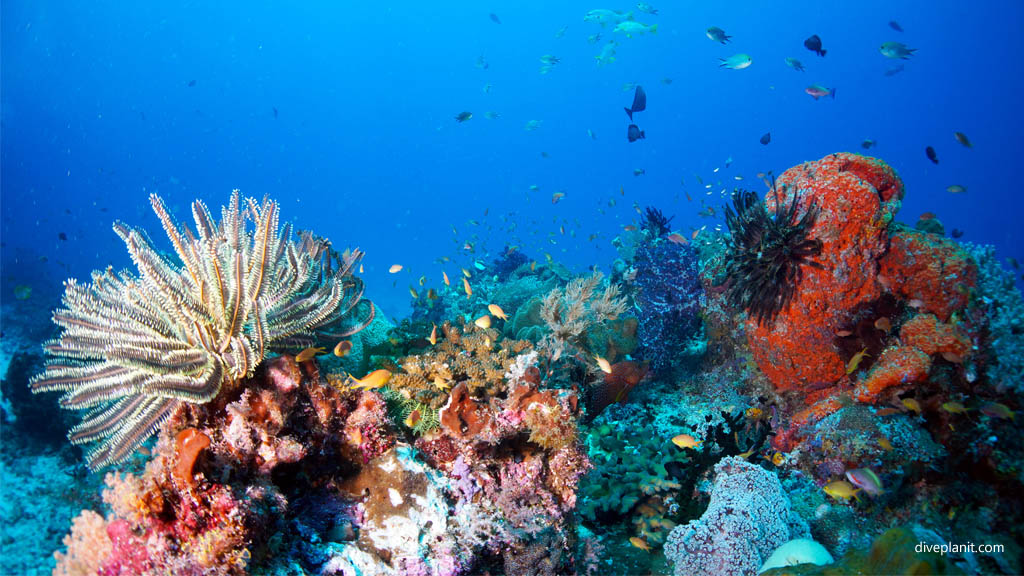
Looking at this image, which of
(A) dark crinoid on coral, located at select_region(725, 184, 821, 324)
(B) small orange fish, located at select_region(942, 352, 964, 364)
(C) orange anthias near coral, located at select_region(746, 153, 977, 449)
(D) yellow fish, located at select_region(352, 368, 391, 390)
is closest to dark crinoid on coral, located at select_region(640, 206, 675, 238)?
(A) dark crinoid on coral, located at select_region(725, 184, 821, 324)

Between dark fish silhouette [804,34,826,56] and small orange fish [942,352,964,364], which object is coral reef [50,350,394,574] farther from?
dark fish silhouette [804,34,826,56]

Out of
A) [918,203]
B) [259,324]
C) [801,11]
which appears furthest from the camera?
[801,11]

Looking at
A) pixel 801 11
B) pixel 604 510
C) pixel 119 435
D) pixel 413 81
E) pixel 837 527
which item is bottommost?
pixel 837 527

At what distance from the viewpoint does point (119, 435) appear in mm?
3332

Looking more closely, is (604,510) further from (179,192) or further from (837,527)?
(179,192)

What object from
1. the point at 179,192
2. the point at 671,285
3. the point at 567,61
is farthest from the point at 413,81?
the point at 671,285

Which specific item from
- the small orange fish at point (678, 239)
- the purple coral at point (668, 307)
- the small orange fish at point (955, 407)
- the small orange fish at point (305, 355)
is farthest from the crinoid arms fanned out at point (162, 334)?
the small orange fish at point (678, 239)

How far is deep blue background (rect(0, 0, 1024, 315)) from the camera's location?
312ft

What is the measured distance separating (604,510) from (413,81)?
155769 mm

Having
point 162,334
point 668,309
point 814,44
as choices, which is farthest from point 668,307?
point 814,44

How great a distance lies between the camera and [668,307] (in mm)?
8531

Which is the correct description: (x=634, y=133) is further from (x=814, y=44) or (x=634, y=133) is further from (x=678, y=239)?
(x=814, y=44)

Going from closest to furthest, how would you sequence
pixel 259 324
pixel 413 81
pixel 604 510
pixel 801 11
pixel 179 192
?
1. pixel 259 324
2. pixel 604 510
3. pixel 801 11
4. pixel 179 192
5. pixel 413 81

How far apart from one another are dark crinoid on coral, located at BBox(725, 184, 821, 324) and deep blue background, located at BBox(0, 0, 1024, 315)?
77898mm
